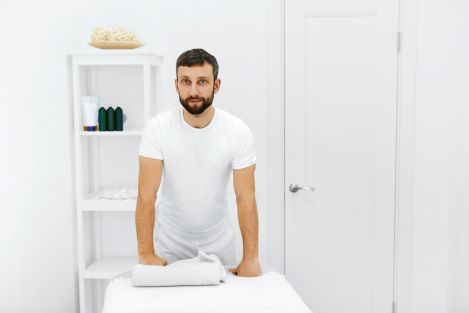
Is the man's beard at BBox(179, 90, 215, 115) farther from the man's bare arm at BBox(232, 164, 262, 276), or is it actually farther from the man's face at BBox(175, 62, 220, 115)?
the man's bare arm at BBox(232, 164, 262, 276)

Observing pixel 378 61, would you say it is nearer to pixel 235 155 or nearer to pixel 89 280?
pixel 235 155

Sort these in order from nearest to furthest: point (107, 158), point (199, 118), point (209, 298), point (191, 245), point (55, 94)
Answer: point (209, 298) → point (199, 118) → point (191, 245) → point (55, 94) → point (107, 158)

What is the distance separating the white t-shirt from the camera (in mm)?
2279

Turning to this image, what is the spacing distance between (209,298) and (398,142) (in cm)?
159

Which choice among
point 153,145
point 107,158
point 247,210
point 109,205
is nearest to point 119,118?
point 107,158

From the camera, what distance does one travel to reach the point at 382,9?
3.11 metres

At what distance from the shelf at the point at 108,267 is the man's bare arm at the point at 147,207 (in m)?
0.63

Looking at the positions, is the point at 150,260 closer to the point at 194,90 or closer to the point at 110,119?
the point at 194,90

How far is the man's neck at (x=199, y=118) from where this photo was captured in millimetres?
2268

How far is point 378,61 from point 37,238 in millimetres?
1979

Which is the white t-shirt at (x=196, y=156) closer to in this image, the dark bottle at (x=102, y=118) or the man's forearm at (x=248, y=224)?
the man's forearm at (x=248, y=224)

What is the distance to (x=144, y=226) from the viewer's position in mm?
2275

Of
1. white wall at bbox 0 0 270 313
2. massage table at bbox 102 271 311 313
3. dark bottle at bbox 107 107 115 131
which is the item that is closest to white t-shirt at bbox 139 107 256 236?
massage table at bbox 102 271 311 313

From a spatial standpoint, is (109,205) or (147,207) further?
(109,205)
